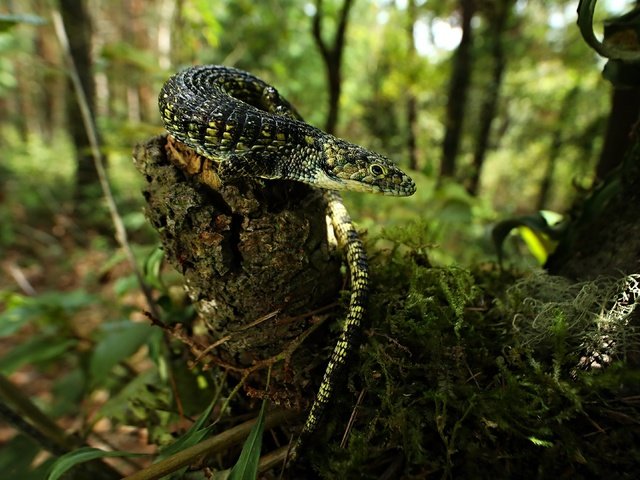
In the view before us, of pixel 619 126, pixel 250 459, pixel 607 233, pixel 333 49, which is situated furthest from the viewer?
pixel 333 49

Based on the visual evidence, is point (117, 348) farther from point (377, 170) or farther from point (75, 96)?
point (75, 96)

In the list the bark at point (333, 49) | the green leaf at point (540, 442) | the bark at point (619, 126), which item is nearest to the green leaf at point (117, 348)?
the green leaf at point (540, 442)

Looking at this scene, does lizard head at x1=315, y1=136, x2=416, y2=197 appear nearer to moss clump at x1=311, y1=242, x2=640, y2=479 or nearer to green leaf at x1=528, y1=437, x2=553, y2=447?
moss clump at x1=311, y1=242, x2=640, y2=479

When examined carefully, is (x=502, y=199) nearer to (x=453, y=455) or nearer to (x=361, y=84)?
(x=361, y=84)

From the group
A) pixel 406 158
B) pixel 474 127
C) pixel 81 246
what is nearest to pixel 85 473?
pixel 81 246

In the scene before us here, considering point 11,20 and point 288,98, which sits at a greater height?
point 288,98

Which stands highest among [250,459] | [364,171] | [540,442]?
[364,171]

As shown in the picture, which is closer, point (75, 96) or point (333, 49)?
point (333, 49)

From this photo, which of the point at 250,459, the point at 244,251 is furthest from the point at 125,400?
the point at 244,251
